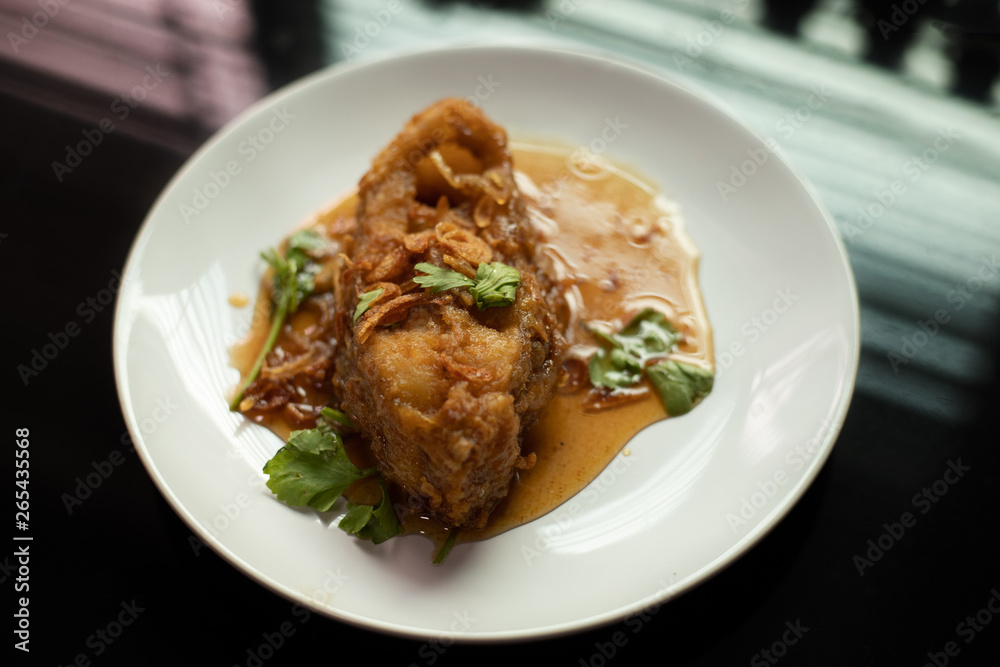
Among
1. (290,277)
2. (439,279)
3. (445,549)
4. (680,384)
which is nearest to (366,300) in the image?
(439,279)

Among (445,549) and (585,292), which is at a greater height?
(585,292)

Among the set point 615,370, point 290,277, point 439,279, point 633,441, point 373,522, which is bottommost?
point 373,522

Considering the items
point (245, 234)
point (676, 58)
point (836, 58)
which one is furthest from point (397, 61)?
point (836, 58)

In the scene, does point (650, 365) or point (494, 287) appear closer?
point (494, 287)

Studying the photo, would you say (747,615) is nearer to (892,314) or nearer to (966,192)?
(892,314)

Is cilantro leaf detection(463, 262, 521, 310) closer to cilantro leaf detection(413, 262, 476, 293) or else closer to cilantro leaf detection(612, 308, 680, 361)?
cilantro leaf detection(413, 262, 476, 293)

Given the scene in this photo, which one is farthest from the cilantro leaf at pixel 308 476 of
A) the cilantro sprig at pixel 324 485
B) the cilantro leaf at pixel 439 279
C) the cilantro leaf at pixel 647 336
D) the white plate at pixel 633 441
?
the cilantro leaf at pixel 647 336

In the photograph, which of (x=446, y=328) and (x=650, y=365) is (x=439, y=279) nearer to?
(x=446, y=328)
